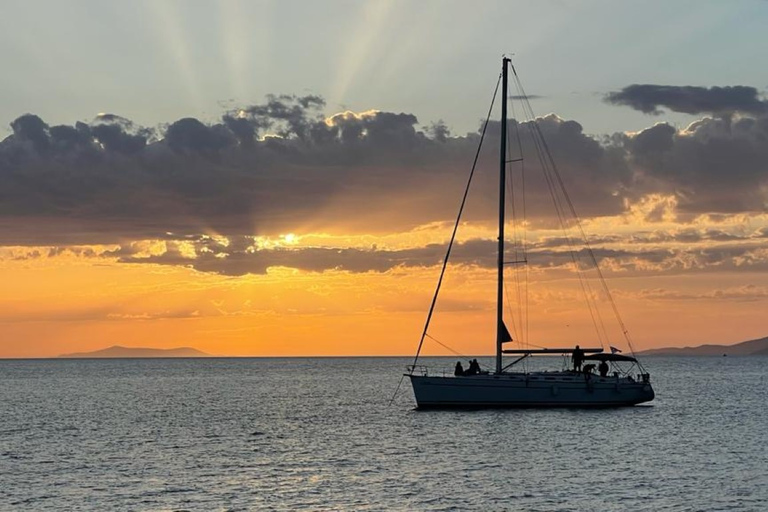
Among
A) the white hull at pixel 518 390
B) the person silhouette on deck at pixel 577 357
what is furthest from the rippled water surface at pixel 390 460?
the person silhouette on deck at pixel 577 357

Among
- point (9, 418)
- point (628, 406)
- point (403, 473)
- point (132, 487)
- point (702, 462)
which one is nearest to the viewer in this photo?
point (132, 487)

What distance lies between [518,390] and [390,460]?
22.9 m

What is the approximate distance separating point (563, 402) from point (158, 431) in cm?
3185

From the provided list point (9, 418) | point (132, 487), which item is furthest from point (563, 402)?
point (9, 418)

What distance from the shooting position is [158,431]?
80.1 metres

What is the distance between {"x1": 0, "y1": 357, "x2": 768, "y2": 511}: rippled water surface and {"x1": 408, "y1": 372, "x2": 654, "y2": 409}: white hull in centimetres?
126

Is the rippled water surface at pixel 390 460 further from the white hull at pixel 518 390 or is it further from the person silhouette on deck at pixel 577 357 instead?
the person silhouette on deck at pixel 577 357

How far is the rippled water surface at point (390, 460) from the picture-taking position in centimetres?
4653

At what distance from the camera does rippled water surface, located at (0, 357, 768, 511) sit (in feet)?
153

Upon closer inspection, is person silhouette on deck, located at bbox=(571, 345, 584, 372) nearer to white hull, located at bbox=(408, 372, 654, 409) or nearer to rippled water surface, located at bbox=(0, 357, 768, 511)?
white hull, located at bbox=(408, 372, 654, 409)

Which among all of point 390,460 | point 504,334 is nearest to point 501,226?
point 504,334

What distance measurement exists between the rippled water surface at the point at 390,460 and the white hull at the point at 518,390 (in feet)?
4.13

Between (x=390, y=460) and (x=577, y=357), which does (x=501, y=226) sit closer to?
(x=577, y=357)

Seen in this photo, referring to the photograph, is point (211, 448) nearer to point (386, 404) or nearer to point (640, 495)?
point (640, 495)
